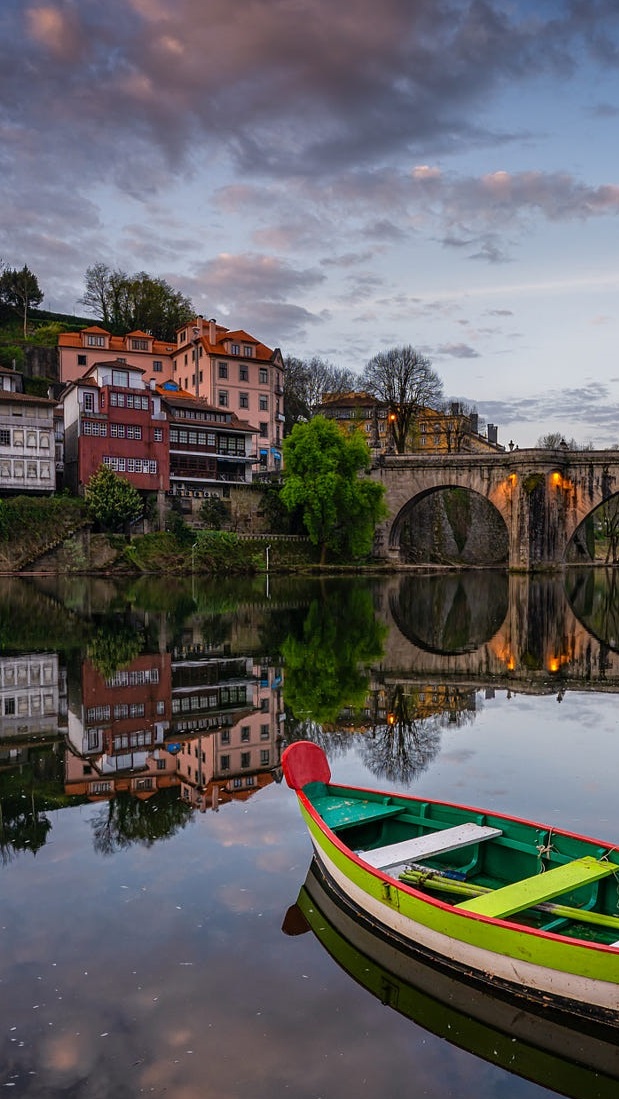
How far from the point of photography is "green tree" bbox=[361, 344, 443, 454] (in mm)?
72875

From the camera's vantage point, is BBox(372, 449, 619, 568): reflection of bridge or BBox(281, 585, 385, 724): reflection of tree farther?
BBox(372, 449, 619, 568): reflection of bridge

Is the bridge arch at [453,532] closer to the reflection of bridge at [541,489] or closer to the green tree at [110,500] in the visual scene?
the reflection of bridge at [541,489]

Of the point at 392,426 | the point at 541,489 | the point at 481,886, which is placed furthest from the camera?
the point at 392,426

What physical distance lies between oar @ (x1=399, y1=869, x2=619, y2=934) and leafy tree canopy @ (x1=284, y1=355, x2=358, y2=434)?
87514 millimetres

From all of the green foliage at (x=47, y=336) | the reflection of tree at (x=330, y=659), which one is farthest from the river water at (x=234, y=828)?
the green foliage at (x=47, y=336)

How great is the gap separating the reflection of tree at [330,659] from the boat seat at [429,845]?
23.8ft

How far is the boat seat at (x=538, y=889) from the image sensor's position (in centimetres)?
671

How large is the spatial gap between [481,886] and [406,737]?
711 cm

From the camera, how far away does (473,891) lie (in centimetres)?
741

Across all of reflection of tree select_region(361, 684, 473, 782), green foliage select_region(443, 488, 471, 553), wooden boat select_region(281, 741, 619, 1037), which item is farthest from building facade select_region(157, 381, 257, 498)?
wooden boat select_region(281, 741, 619, 1037)

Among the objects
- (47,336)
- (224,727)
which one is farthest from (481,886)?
(47,336)

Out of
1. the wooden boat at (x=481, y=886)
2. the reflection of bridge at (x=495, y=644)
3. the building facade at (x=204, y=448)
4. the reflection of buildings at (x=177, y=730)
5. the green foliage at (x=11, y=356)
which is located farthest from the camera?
the green foliage at (x=11, y=356)

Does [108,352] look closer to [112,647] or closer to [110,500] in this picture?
[110,500]

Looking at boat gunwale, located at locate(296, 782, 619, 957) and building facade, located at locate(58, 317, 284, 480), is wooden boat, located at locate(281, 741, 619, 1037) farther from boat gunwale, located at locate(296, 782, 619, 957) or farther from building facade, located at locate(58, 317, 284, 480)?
building facade, located at locate(58, 317, 284, 480)
